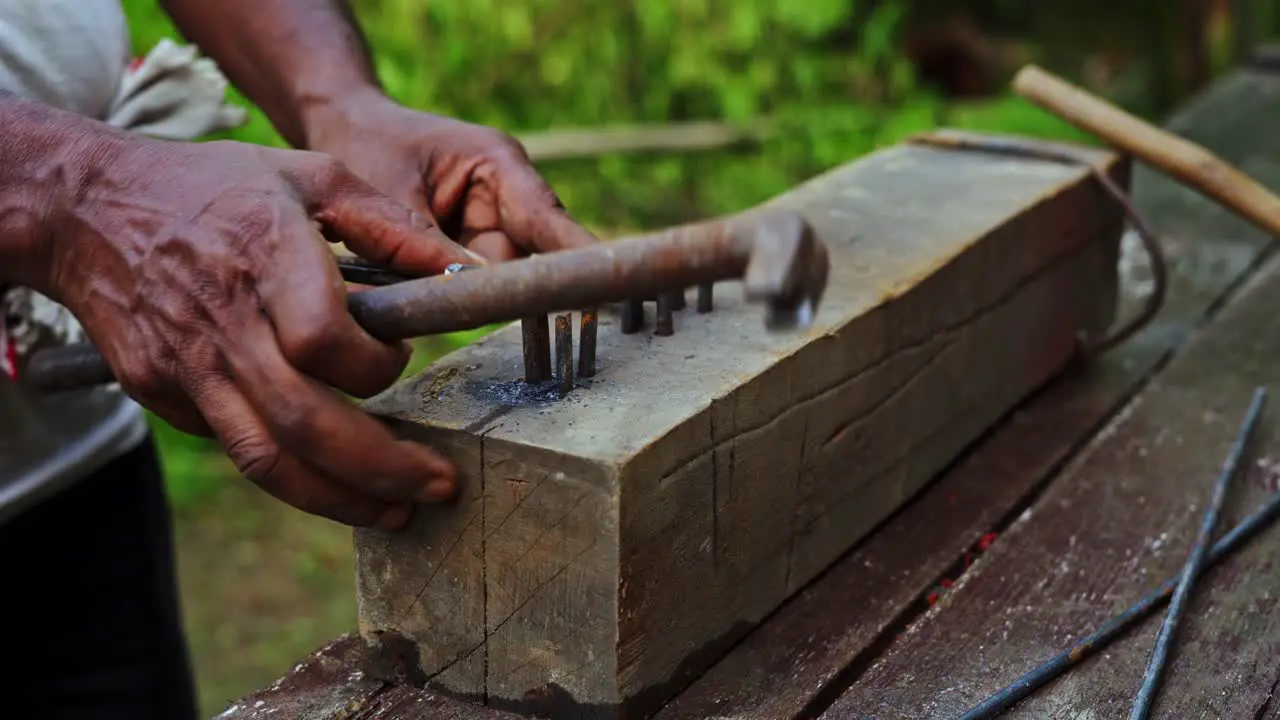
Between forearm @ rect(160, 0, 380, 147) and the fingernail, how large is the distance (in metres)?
0.57

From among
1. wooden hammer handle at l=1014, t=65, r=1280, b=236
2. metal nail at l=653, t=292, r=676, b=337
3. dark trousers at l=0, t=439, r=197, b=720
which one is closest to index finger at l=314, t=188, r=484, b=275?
metal nail at l=653, t=292, r=676, b=337

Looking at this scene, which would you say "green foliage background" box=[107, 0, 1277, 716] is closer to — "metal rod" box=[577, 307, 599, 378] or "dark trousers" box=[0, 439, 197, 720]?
"dark trousers" box=[0, 439, 197, 720]

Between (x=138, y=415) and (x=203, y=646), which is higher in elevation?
(x=138, y=415)

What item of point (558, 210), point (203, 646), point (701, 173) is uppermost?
point (558, 210)

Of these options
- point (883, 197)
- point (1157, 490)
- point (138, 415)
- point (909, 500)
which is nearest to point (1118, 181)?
point (883, 197)

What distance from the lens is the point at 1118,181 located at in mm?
2143

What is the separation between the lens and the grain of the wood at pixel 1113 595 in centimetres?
133

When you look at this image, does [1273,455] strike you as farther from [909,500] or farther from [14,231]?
[14,231]

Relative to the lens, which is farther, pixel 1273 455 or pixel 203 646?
pixel 203 646

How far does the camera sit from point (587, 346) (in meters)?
1.34

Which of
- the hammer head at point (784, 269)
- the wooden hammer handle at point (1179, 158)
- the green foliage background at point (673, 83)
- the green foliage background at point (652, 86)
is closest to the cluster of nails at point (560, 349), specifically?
the hammer head at point (784, 269)

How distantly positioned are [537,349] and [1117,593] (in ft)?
2.31

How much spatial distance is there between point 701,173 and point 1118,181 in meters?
3.46

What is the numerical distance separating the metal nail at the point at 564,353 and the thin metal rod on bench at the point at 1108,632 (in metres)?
0.48
